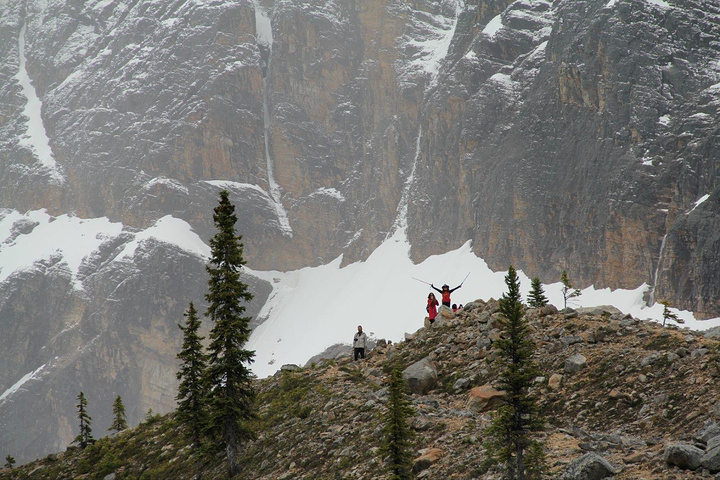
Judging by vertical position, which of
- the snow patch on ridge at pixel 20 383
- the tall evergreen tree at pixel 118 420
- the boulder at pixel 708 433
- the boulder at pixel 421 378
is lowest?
the snow patch on ridge at pixel 20 383

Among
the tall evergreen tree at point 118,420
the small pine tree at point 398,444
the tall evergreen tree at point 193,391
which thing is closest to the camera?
the small pine tree at point 398,444

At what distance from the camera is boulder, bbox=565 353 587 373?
22516 mm

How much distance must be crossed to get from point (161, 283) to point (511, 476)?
615 ft

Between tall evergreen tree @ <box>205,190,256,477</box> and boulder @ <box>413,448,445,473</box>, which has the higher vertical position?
tall evergreen tree @ <box>205,190,256,477</box>

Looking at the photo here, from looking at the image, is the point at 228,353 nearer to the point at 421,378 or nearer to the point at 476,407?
the point at 421,378

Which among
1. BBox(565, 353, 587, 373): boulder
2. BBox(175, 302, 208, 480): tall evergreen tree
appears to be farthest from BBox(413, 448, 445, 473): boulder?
BBox(175, 302, 208, 480): tall evergreen tree

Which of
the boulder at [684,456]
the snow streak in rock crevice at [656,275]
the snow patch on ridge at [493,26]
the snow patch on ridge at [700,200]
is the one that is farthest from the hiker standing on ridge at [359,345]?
the snow patch on ridge at [493,26]

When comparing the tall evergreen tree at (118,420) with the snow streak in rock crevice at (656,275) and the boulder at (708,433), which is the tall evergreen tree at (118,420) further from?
the snow streak in rock crevice at (656,275)

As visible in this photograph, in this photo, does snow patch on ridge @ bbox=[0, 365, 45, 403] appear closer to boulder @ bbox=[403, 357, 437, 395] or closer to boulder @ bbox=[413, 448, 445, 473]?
boulder @ bbox=[403, 357, 437, 395]

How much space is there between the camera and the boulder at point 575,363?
22516mm

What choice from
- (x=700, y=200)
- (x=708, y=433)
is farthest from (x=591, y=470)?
(x=700, y=200)

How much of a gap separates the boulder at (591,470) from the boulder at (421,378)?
9608 mm

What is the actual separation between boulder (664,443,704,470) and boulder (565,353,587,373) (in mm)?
7331

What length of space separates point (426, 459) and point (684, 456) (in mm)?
6616
